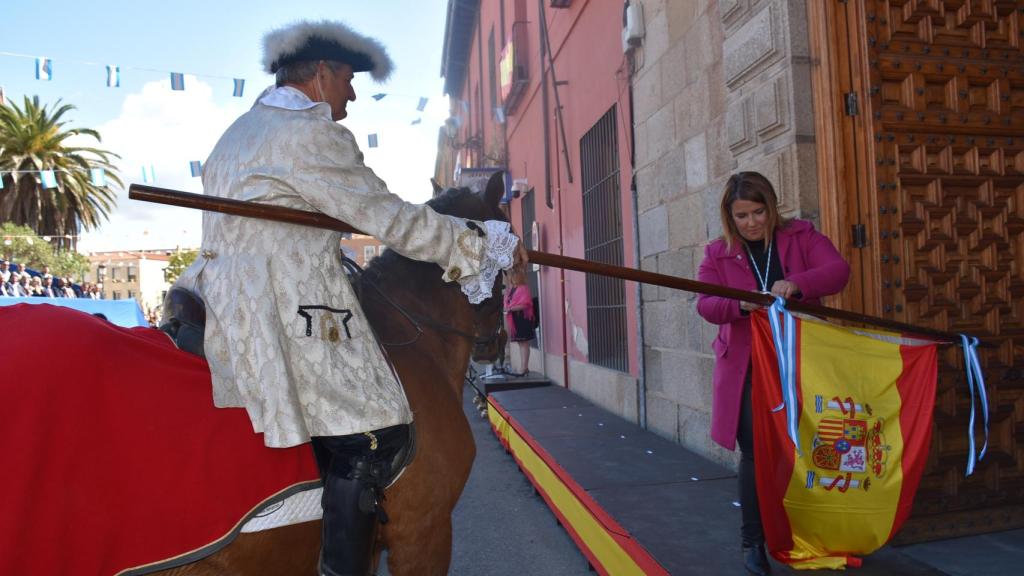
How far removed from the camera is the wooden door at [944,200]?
341cm

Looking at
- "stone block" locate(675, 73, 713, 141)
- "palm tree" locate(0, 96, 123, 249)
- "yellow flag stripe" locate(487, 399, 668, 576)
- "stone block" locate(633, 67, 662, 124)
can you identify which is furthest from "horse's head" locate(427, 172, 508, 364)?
"palm tree" locate(0, 96, 123, 249)

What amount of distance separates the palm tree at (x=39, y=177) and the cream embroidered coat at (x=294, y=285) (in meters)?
26.2

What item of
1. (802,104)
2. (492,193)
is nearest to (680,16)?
(802,104)

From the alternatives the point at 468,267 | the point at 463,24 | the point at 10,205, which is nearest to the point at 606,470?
the point at 468,267

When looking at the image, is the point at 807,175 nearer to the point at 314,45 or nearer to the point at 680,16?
the point at 680,16

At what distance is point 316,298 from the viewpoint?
1882 mm

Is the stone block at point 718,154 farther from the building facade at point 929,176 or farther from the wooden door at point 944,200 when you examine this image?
the wooden door at point 944,200

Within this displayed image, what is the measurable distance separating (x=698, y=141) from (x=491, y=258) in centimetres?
335

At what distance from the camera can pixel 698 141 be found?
4.92 metres

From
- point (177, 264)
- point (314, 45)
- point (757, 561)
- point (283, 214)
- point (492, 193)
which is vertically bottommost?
point (757, 561)

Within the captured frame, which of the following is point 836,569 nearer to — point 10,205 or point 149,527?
point 149,527

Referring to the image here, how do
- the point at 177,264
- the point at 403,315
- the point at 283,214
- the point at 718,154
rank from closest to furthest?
the point at 283,214 < the point at 403,315 < the point at 718,154 < the point at 177,264

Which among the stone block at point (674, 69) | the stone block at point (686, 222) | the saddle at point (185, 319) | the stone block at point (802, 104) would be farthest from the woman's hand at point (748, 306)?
the stone block at point (674, 69)

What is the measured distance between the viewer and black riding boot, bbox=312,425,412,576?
1.84m
